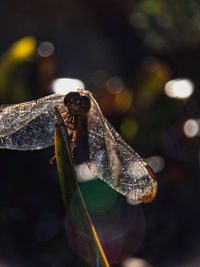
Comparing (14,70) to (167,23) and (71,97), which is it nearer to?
(71,97)

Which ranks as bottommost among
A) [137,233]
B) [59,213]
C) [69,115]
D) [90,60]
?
[137,233]

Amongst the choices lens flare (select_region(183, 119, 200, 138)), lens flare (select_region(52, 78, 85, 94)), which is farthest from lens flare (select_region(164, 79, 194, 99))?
lens flare (select_region(52, 78, 85, 94))

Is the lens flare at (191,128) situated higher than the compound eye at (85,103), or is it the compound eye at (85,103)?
the compound eye at (85,103)

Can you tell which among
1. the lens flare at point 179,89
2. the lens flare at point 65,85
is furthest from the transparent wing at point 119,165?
the lens flare at point 179,89

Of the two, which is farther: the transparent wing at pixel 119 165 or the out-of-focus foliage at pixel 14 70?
the out-of-focus foliage at pixel 14 70

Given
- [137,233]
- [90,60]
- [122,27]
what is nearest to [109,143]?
[137,233]

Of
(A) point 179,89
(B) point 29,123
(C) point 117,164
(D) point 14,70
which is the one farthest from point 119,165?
(D) point 14,70

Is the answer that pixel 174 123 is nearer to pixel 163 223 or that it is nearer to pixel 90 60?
pixel 163 223

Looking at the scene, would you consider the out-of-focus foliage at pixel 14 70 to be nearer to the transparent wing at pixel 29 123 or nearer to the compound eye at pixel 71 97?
the transparent wing at pixel 29 123
